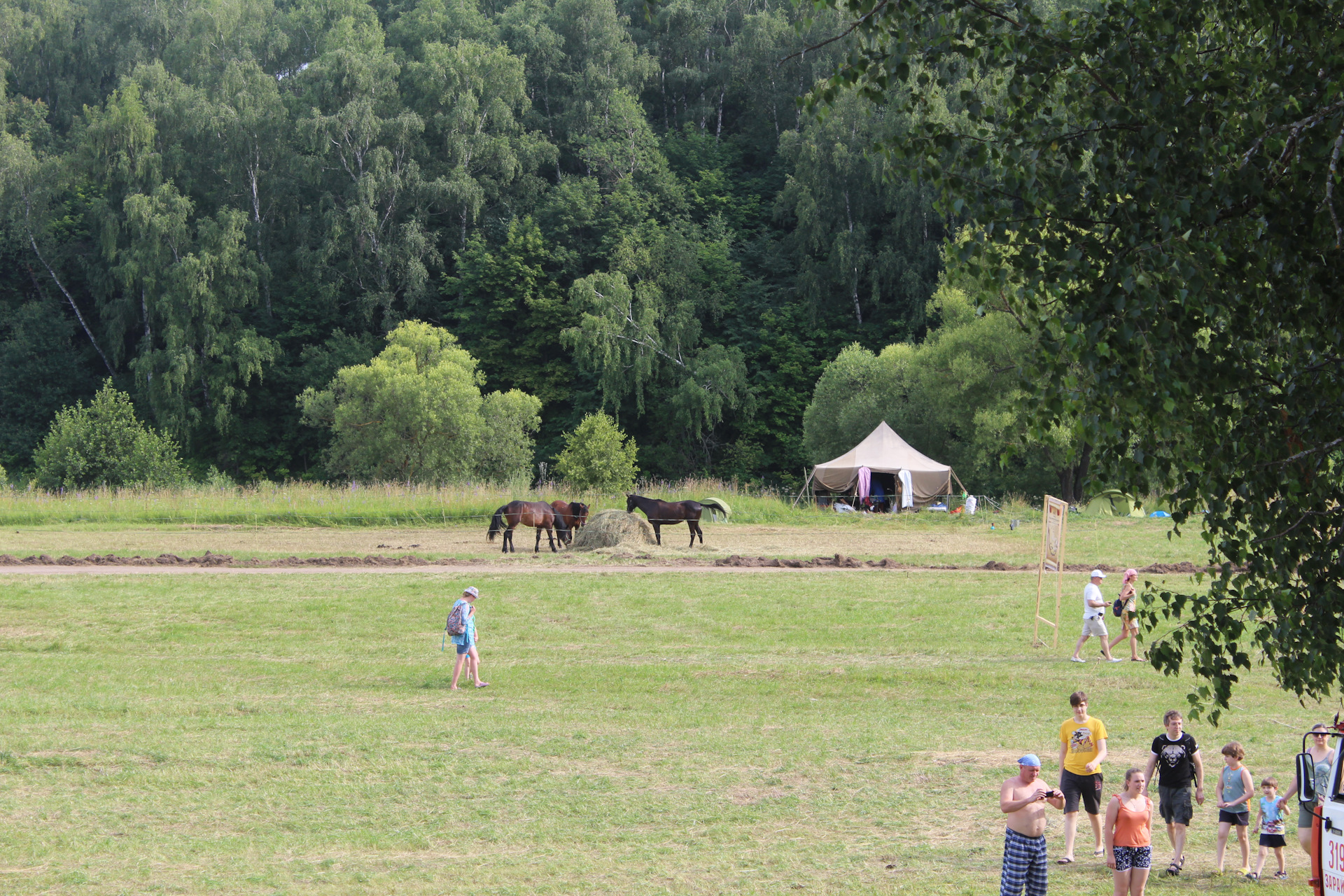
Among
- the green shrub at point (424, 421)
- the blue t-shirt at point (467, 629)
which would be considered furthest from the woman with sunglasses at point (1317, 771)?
A: the green shrub at point (424, 421)

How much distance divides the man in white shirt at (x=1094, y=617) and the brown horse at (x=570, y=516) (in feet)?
52.3

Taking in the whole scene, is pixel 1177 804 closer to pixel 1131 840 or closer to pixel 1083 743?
pixel 1083 743

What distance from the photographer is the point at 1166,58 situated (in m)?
4.95

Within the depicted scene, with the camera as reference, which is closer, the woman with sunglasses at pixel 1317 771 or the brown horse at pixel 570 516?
the woman with sunglasses at pixel 1317 771

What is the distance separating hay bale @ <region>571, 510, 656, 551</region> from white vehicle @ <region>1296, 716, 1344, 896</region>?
2273cm

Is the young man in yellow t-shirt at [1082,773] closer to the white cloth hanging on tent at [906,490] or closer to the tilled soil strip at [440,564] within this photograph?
the tilled soil strip at [440,564]

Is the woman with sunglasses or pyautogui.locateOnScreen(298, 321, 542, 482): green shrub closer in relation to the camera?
the woman with sunglasses

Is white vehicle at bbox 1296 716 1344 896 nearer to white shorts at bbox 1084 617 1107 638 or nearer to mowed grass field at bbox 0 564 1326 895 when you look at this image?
mowed grass field at bbox 0 564 1326 895

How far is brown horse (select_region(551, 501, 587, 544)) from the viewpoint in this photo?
3122 centimetres

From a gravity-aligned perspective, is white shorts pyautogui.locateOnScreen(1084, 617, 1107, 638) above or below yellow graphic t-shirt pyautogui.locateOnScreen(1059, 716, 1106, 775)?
above

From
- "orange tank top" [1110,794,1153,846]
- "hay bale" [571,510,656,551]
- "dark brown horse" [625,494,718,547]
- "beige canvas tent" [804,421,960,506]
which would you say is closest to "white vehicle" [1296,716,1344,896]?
"orange tank top" [1110,794,1153,846]

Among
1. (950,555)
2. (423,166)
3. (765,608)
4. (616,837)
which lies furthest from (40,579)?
(423,166)

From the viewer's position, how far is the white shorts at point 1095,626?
1678 centimetres

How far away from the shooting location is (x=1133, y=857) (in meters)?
8.09
